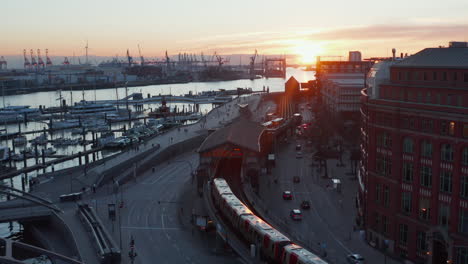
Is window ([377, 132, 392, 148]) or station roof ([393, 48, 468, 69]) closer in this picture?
station roof ([393, 48, 468, 69])

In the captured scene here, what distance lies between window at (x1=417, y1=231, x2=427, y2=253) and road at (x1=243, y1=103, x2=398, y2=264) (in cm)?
100

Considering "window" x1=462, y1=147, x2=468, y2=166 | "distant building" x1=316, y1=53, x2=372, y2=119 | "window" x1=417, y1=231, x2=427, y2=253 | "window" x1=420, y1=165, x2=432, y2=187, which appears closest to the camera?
"window" x1=462, y1=147, x2=468, y2=166

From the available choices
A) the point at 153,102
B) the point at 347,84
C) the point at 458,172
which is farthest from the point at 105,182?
the point at 153,102

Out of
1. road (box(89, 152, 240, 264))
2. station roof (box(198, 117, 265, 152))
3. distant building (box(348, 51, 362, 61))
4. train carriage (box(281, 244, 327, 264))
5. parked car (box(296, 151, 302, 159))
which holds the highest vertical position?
distant building (box(348, 51, 362, 61))

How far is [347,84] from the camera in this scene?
49.8 meters

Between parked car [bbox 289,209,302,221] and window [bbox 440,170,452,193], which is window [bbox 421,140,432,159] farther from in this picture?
parked car [bbox 289,209,302,221]

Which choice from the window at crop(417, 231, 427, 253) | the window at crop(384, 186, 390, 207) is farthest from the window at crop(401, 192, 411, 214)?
the window at crop(417, 231, 427, 253)

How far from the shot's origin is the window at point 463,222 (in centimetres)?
1438

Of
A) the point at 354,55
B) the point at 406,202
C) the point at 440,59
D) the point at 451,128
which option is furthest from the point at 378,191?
the point at 354,55

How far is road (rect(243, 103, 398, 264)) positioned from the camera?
17.4 m

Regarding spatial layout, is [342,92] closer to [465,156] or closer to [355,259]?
[355,259]

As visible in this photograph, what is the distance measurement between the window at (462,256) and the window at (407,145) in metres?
3.45

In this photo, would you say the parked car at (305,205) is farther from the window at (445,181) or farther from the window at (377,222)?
the window at (445,181)

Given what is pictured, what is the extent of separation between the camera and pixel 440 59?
53.0 ft
